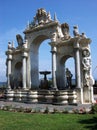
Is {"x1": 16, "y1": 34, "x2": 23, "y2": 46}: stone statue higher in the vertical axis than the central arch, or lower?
higher

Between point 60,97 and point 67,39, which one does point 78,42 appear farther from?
point 60,97

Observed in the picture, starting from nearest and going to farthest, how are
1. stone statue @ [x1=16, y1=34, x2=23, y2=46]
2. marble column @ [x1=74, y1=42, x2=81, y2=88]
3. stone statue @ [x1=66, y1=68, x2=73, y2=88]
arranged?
marble column @ [x1=74, y1=42, x2=81, y2=88]
stone statue @ [x1=66, y1=68, x2=73, y2=88]
stone statue @ [x1=16, y1=34, x2=23, y2=46]

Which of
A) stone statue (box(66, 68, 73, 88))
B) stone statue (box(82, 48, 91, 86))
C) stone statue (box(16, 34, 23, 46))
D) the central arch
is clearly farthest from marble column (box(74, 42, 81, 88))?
stone statue (box(16, 34, 23, 46))

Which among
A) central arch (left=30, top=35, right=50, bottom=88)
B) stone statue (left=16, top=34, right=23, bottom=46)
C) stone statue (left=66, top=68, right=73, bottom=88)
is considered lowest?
stone statue (left=66, top=68, right=73, bottom=88)

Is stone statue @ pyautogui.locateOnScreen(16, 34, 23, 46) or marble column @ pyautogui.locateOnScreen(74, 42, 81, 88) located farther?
stone statue @ pyautogui.locateOnScreen(16, 34, 23, 46)

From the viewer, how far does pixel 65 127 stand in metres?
10.5

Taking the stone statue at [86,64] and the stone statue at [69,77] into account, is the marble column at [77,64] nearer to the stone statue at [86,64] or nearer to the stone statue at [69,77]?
the stone statue at [86,64]

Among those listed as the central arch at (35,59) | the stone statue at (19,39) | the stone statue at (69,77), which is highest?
the stone statue at (19,39)

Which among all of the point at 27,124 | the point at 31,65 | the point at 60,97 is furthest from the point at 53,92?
the point at 27,124

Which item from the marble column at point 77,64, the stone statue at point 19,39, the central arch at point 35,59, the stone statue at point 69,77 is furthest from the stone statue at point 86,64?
the stone statue at point 19,39

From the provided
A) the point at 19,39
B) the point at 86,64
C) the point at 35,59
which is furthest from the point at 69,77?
the point at 19,39

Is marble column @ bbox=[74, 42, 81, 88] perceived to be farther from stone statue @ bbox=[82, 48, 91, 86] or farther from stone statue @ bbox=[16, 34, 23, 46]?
stone statue @ bbox=[16, 34, 23, 46]

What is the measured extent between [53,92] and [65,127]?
12278 millimetres

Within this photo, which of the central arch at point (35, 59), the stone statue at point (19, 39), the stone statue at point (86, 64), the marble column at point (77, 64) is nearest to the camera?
the stone statue at point (86, 64)
